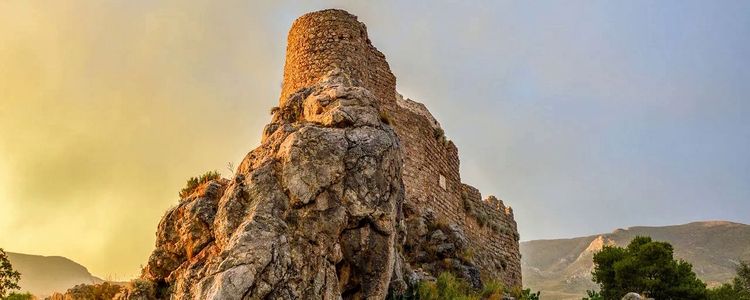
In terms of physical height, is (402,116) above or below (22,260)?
below

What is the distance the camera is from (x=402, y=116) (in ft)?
70.2

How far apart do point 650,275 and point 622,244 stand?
93.7 metres

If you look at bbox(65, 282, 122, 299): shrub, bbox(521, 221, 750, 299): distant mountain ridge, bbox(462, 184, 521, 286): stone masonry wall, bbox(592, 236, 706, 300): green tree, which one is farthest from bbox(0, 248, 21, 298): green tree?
bbox(521, 221, 750, 299): distant mountain ridge

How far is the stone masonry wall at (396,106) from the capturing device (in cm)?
1983

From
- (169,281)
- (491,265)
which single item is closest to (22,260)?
(491,265)

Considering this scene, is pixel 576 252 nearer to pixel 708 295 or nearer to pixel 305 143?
pixel 708 295

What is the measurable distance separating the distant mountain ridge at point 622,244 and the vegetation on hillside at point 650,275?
165 ft

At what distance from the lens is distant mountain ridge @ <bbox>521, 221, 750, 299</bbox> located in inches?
3428

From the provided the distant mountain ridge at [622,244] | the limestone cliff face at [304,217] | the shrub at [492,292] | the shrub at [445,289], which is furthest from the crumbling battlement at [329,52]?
the distant mountain ridge at [622,244]

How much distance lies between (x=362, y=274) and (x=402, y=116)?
1084cm

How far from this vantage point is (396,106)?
70.4ft

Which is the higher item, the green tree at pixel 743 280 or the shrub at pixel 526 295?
the green tree at pixel 743 280

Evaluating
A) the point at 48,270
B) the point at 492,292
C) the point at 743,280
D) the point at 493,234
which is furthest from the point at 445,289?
the point at 48,270

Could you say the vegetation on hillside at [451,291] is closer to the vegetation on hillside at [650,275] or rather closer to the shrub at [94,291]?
the shrub at [94,291]
